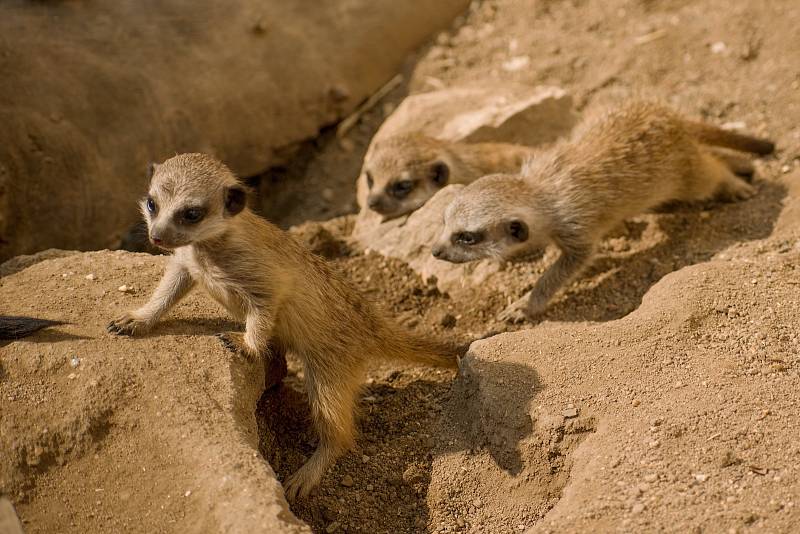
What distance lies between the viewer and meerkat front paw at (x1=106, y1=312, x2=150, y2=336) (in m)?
3.24

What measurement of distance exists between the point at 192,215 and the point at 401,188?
2.28m

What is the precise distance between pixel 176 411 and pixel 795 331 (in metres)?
2.47

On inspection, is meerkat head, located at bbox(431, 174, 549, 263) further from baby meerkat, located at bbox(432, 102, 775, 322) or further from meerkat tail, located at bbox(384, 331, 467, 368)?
meerkat tail, located at bbox(384, 331, 467, 368)

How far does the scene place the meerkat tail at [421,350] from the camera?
12.3ft

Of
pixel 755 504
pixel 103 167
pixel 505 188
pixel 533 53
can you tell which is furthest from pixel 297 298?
pixel 533 53

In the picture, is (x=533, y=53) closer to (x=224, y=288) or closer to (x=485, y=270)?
(x=485, y=270)

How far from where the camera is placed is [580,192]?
180 inches

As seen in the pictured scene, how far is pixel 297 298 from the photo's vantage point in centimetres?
351

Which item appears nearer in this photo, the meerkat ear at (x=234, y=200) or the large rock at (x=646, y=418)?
the large rock at (x=646, y=418)

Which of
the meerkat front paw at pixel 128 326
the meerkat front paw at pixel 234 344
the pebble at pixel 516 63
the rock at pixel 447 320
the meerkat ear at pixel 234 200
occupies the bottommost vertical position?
the rock at pixel 447 320

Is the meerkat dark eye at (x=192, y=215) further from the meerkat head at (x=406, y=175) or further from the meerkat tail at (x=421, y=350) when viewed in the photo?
the meerkat head at (x=406, y=175)

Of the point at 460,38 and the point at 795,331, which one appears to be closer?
the point at 795,331

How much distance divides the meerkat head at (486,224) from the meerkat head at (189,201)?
1.42 metres

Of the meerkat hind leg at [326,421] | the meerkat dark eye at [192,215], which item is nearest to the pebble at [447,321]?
the meerkat hind leg at [326,421]
